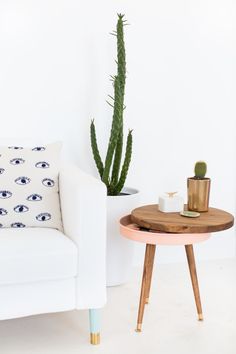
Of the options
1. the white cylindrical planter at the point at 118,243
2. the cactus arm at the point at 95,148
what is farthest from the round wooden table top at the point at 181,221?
the cactus arm at the point at 95,148

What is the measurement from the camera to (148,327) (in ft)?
7.78

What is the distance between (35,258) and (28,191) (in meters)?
0.43

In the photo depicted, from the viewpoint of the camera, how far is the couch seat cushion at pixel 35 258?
201 cm

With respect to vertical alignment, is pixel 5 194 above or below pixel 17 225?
above

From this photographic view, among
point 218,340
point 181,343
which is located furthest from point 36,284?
point 218,340

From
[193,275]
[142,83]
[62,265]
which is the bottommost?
[193,275]

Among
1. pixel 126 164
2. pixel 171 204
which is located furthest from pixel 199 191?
pixel 126 164

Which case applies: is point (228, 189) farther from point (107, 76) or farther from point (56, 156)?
point (56, 156)

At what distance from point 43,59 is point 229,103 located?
1186 millimetres

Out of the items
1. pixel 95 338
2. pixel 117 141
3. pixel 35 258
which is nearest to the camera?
pixel 35 258

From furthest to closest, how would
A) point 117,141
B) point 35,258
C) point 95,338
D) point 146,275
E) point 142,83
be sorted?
point 142,83
point 117,141
point 146,275
point 95,338
point 35,258

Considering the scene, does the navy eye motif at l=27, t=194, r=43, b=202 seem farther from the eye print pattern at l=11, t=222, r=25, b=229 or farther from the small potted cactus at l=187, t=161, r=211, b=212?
the small potted cactus at l=187, t=161, r=211, b=212

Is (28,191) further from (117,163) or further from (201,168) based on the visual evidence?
(201,168)

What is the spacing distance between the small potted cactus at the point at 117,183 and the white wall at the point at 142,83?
0.21 m
